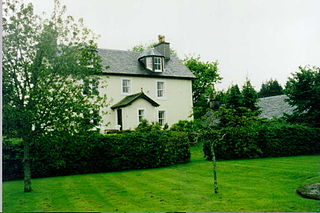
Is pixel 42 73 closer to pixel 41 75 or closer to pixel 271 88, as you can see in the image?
pixel 41 75

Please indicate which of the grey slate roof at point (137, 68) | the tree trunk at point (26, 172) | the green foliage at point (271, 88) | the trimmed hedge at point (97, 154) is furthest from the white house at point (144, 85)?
the tree trunk at point (26, 172)

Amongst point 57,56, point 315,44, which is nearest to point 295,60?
point 315,44

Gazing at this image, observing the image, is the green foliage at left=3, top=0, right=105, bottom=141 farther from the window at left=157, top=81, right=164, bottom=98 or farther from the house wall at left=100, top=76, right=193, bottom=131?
the window at left=157, top=81, right=164, bottom=98

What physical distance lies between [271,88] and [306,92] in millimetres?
1231

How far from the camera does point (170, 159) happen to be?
30.1 ft

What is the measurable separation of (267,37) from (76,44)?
14.9 ft

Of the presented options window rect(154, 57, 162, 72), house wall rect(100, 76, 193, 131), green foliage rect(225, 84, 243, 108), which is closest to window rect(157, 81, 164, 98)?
house wall rect(100, 76, 193, 131)

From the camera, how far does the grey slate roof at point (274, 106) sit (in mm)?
12836

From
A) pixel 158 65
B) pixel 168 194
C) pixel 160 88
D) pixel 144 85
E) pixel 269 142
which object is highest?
pixel 158 65

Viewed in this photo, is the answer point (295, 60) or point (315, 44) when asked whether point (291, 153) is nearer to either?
point (295, 60)

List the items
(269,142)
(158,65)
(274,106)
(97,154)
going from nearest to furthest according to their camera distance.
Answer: (97,154)
(269,142)
(274,106)
(158,65)

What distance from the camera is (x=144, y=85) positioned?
15.4 m

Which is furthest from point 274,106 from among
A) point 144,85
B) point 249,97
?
point 144,85

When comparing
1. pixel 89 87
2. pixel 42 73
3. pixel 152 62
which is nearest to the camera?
pixel 42 73
